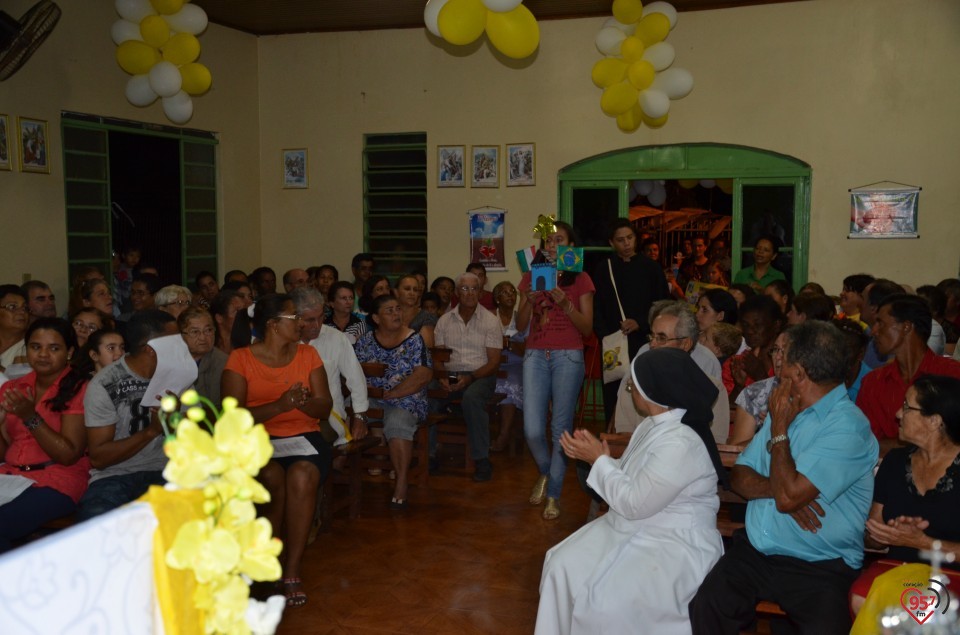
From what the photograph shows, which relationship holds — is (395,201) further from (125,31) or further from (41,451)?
(41,451)

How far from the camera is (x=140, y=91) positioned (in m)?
7.48

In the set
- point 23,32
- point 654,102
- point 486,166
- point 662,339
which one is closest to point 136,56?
point 23,32

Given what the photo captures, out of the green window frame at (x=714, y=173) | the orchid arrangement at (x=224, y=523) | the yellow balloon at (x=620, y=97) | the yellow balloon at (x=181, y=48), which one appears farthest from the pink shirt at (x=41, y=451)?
the green window frame at (x=714, y=173)

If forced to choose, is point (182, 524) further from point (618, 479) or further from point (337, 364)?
point (337, 364)

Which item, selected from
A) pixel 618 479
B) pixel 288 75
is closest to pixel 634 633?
pixel 618 479

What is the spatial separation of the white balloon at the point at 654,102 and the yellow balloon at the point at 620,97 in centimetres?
9

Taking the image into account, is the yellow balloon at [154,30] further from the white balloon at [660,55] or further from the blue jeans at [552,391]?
the blue jeans at [552,391]

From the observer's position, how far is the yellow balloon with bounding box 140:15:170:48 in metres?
7.21

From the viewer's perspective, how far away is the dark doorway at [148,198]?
812 cm

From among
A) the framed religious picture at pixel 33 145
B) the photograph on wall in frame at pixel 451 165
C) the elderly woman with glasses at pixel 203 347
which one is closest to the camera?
the elderly woman with glasses at pixel 203 347

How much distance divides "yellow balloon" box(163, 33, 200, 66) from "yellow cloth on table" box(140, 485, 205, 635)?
6432 mm

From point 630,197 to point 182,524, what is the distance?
7527 mm

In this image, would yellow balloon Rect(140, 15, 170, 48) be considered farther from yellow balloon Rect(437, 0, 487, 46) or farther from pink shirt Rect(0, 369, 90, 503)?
pink shirt Rect(0, 369, 90, 503)

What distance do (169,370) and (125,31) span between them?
4.40 meters
